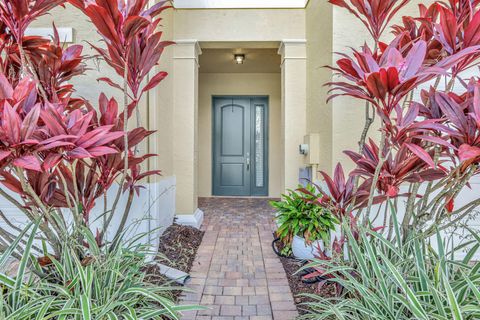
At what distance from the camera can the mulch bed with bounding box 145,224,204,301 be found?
2717 millimetres

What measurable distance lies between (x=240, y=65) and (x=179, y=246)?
4078 millimetres

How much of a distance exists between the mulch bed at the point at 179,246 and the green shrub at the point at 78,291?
77cm

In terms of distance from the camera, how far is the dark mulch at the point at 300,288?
203 cm

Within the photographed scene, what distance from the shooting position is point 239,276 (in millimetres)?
2576

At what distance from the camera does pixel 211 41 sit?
4172mm

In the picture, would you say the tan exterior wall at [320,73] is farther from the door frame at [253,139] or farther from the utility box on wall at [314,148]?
the door frame at [253,139]

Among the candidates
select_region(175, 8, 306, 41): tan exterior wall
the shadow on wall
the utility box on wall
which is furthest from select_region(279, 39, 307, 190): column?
the shadow on wall

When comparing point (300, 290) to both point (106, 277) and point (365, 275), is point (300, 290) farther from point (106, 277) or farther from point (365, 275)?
point (106, 277)

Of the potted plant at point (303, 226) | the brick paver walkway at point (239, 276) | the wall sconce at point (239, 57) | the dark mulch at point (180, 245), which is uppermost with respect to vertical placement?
the wall sconce at point (239, 57)

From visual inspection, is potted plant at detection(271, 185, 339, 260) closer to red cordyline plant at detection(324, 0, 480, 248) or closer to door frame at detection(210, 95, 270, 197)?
red cordyline plant at detection(324, 0, 480, 248)

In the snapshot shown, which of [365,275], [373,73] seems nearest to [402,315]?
[365,275]

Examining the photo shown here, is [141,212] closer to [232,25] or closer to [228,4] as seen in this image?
[232,25]

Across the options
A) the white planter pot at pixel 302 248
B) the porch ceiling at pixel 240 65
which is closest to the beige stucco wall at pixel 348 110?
the white planter pot at pixel 302 248

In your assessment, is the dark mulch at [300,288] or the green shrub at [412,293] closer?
the green shrub at [412,293]
